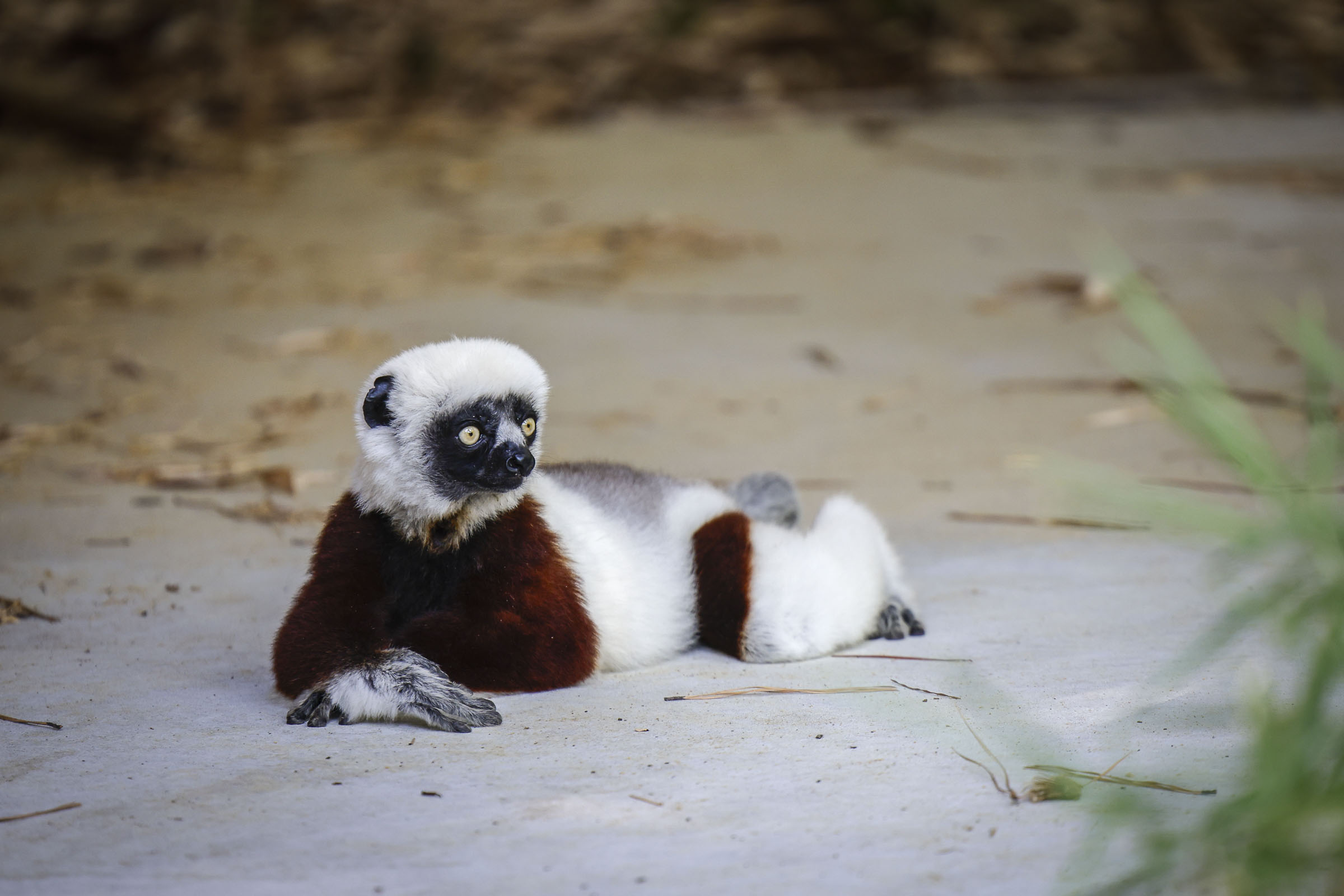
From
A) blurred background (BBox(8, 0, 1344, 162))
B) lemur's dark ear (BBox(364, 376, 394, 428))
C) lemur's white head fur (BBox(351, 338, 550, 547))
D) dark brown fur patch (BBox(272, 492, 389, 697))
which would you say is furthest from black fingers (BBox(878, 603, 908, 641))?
blurred background (BBox(8, 0, 1344, 162))

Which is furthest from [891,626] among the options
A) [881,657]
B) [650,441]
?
[650,441]

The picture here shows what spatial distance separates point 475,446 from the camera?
3494 mm

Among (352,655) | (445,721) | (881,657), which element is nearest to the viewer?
(445,721)

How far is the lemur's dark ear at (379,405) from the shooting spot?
3.60 m

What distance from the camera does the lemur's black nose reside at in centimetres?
343

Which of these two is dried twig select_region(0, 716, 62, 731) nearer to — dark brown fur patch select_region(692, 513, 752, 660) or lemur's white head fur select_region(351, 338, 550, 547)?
lemur's white head fur select_region(351, 338, 550, 547)

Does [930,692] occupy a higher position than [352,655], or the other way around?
[352,655]

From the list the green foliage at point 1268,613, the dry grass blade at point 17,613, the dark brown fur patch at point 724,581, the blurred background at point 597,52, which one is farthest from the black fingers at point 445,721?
the blurred background at point 597,52

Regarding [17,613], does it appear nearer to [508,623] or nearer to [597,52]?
[508,623]

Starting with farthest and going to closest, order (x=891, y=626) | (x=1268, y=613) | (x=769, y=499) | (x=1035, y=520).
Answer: (x=1035, y=520)
(x=769, y=499)
(x=891, y=626)
(x=1268, y=613)

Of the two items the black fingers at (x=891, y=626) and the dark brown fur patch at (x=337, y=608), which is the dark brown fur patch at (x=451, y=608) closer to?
the dark brown fur patch at (x=337, y=608)

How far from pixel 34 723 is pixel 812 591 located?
213cm

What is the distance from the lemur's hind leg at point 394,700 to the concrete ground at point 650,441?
0.06 metres

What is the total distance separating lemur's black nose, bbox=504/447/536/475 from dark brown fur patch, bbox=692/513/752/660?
761 mm
